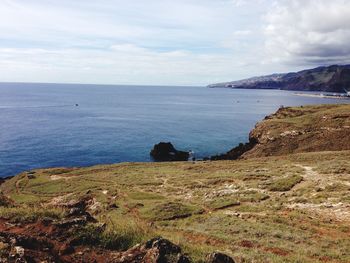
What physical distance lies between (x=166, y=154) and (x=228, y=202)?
204ft

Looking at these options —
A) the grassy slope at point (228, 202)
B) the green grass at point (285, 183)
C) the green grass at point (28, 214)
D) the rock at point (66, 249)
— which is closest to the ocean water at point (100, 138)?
the grassy slope at point (228, 202)

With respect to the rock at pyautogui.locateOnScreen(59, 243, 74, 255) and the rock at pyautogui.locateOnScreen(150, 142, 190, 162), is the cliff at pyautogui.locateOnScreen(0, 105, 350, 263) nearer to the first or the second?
the rock at pyautogui.locateOnScreen(59, 243, 74, 255)

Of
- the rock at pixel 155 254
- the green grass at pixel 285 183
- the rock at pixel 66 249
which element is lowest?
the green grass at pixel 285 183

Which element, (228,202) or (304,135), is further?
(304,135)

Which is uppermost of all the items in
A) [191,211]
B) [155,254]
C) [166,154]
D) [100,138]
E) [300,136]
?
[155,254]

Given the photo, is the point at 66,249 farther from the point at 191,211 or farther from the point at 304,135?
the point at 304,135

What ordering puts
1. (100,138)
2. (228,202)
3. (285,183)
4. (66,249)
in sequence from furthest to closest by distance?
(100,138) < (285,183) < (228,202) < (66,249)

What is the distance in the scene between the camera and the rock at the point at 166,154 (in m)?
97.9

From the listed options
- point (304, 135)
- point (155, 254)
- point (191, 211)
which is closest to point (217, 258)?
point (155, 254)

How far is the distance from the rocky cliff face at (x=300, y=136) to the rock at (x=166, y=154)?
14660mm

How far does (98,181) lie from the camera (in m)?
56.8

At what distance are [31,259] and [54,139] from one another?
11303cm

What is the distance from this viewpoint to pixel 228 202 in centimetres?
3684

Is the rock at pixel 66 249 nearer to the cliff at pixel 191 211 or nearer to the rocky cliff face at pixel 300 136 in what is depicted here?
the cliff at pixel 191 211
